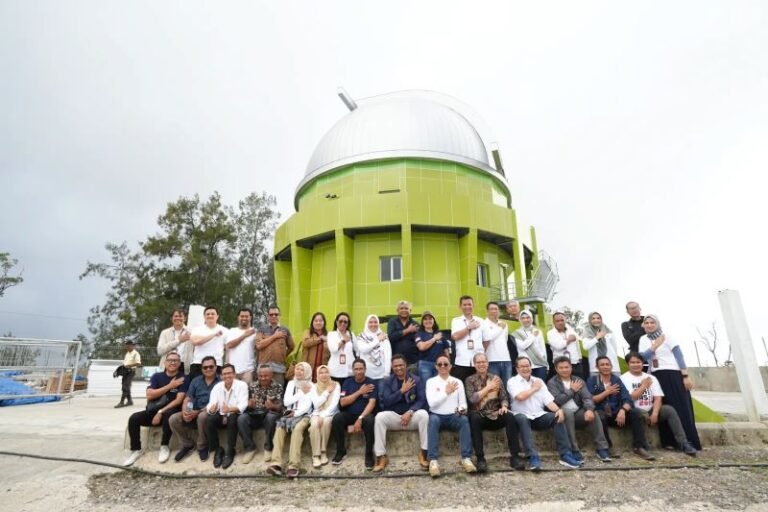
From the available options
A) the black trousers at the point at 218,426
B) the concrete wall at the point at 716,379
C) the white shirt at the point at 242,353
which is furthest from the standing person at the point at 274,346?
the concrete wall at the point at 716,379

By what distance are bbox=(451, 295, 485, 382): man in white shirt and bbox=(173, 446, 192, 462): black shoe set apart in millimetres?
4020

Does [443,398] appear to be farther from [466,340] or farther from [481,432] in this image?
[466,340]

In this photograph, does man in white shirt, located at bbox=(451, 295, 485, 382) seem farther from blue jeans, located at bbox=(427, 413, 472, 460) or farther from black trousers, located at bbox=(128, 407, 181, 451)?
black trousers, located at bbox=(128, 407, 181, 451)

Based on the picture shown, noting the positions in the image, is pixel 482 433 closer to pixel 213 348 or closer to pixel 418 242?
pixel 213 348

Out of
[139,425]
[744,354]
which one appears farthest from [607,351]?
[139,425]

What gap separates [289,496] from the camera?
4711 millimetres

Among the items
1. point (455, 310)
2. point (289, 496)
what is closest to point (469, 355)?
point (289, 496)

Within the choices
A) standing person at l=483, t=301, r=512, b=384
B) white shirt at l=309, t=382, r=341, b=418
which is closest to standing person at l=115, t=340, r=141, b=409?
white shirt at l=309, t=382, r=341, b=418

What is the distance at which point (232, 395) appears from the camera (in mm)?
5867

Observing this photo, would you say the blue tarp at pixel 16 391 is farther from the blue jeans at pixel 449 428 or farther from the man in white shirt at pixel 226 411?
the blue jeans at pixel 449 428

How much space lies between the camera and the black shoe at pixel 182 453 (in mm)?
5753

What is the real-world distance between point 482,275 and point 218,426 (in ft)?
40.0

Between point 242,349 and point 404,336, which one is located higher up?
point 404,336

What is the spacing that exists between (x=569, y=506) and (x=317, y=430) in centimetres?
309
